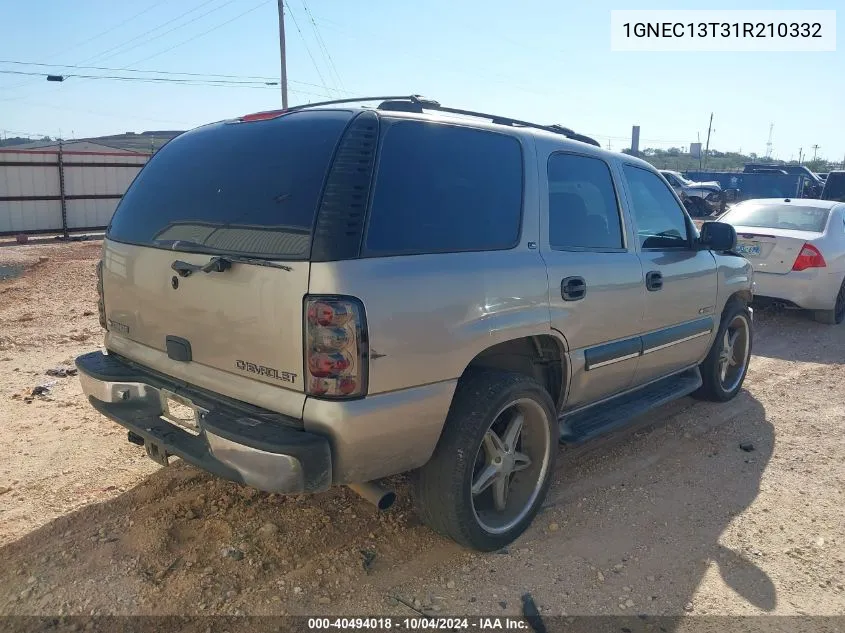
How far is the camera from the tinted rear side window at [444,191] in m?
2.71

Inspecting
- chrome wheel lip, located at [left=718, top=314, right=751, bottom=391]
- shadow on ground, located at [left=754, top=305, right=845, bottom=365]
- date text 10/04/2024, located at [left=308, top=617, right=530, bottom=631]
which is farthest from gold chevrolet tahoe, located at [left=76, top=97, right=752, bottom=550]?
shadow on ground, located at [left=754, top=305, right=845, bottom=365]

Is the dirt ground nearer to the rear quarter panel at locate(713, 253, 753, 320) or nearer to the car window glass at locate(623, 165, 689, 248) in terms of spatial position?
the rear quarter panel at locate(713, 253, 753, 320)

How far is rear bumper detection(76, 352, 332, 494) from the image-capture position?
2463mm

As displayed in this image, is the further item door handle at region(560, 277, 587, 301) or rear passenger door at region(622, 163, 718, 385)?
rear passenger door at region(622, 163, 718, 385)

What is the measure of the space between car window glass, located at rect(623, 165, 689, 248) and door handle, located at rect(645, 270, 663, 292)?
0.18 meters

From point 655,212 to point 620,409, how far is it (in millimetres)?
1362

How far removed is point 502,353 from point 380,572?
1.17 metres

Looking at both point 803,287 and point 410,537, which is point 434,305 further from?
point 803,287

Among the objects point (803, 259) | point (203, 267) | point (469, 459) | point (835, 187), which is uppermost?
point (835, 187)

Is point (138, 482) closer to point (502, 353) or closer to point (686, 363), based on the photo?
point (502, 353)

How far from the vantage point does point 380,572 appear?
3018 mm

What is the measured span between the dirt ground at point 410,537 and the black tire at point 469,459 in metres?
0.15

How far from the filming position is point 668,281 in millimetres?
4273

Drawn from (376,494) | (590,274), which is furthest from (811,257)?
(376,494)
